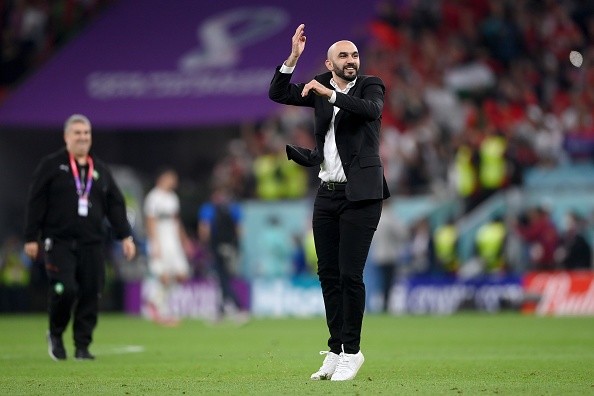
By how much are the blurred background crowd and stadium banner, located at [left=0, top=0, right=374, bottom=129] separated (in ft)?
5.24

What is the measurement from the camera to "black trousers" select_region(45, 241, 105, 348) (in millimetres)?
11867

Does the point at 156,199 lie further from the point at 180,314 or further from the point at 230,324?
the point at 180,314

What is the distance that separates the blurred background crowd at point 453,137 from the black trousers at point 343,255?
14204 millimetres

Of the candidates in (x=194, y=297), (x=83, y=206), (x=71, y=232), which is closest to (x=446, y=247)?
(x=194, y=297)

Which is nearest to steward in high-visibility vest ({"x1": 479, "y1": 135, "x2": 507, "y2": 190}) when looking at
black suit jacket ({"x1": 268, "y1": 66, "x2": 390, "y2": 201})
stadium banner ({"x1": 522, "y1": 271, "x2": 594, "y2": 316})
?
stadium banner ({"x1": 522, "y1": 271, "x2": 594, "y2": 316})

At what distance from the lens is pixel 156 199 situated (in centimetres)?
2062

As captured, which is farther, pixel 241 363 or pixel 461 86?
pixel 461 86

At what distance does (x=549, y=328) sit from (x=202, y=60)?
11.0m

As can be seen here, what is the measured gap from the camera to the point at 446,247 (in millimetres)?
24406

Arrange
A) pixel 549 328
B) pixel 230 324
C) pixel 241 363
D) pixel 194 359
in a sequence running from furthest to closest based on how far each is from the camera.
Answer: pixel 230 324
pixel 549 328
pixel 194 359
pixel 241 363

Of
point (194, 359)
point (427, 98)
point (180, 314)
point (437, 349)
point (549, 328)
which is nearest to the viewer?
point (194, 359)

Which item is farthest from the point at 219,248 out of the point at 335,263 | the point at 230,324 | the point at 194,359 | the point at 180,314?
the point at 335,263

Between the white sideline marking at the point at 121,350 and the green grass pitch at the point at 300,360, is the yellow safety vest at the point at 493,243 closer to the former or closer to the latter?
the green grass pitch at the point at 300,360

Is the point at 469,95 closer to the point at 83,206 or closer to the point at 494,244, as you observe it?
the point at 494,244
